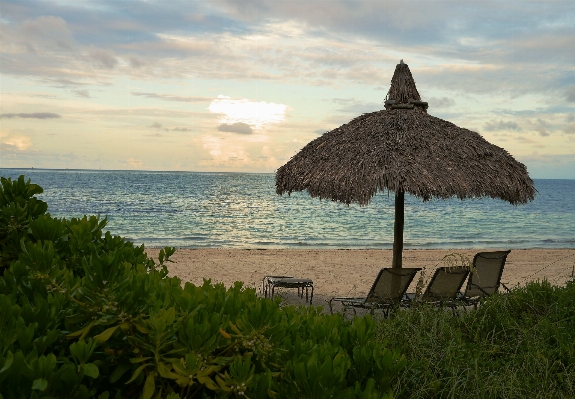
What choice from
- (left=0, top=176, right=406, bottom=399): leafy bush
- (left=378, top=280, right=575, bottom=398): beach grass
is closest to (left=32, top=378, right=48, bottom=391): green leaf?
(left=0, top=176, right=406, bottom=399): leafy bush

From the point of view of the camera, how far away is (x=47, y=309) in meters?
1.59

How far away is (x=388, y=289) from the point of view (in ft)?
23.2

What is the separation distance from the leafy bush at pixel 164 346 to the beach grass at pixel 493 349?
4.28 feet

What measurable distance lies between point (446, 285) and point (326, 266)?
7.28m

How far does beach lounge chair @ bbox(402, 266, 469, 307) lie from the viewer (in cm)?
674

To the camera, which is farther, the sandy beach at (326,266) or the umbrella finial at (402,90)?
the sandy beach at (326,266)

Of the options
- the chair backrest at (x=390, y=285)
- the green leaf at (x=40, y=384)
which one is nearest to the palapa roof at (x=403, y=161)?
the chair backrest at (x=390, y=285)

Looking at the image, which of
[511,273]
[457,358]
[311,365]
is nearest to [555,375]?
[457,358]

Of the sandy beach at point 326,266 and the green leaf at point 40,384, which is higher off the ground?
the green leaf at point 40,384

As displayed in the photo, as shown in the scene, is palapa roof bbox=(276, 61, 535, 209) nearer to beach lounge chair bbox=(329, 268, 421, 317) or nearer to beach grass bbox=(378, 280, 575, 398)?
beach lounge chair bbox=(329, 268, 421, 317)

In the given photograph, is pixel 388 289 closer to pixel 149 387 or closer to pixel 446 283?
pixel 446 283

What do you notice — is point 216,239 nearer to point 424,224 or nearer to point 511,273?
point 511,273

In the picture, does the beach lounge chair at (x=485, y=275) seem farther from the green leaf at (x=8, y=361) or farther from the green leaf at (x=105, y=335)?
the green leaf at (x=8, y=361)

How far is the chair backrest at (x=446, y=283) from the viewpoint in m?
6.74
